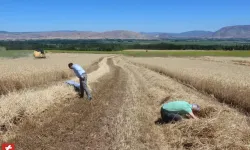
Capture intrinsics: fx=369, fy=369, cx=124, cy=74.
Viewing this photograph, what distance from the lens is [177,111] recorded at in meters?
11.9

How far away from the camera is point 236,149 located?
903cm

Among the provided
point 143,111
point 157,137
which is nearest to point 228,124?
point 157,137

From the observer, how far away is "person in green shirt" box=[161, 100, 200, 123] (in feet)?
38.4

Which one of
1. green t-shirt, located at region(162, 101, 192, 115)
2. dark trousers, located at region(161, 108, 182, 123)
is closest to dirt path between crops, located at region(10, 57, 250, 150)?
dark trousers, located at region(161, 108, 182, 123)

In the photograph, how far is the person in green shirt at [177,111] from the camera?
11695mm

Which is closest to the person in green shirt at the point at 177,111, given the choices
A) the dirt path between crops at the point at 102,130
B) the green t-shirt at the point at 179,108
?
the green t-shirt at the point at 179,108

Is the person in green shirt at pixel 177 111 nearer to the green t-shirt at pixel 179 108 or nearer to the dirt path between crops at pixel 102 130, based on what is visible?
the green t-shirt at pixel 179 108

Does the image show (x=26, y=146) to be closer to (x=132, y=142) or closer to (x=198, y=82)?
(x=132, y=142)

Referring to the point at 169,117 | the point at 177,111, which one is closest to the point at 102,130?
the point at 169,117

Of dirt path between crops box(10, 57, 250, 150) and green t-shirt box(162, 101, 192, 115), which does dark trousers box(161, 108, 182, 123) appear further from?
dirt path between crops box(10, 57, 250, 150)

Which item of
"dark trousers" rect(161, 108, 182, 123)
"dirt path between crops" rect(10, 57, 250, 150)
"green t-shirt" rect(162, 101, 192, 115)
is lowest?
"dirt path between crops" rect(10, 57, 250, 150)

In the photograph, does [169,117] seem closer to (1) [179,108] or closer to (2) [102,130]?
(1) [179,108]

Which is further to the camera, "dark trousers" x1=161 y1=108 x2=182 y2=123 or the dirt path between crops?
"dark trousers" x1=161 y1=108 x2=182 y2=123

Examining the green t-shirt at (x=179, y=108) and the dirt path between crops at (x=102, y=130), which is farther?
the green t-shirt at (x=179, y=108)
